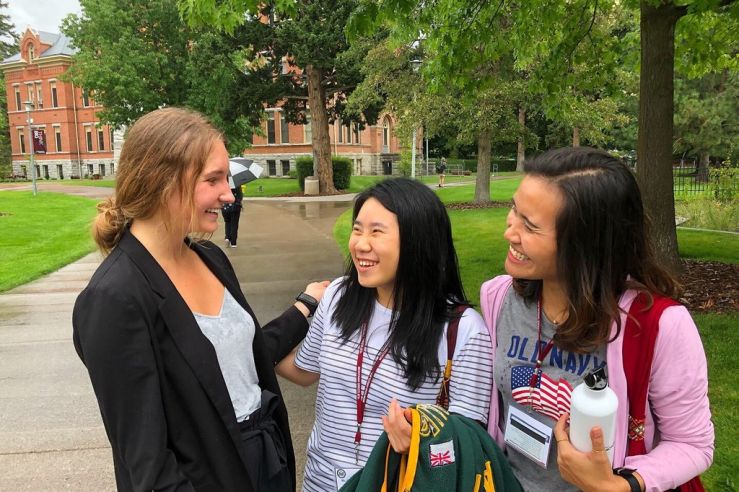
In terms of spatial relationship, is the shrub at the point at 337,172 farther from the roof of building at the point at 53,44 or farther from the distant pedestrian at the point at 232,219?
the roof of building at the point at 53,44

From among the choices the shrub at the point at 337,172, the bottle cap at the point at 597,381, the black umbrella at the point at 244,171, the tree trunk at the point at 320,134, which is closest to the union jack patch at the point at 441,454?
the bottle cap at the point at 597,381

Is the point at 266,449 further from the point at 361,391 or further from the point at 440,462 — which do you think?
the point at 440,462

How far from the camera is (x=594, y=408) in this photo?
1296 millimetres

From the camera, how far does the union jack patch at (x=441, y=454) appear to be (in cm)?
143

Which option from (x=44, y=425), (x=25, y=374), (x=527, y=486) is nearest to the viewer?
(x=527, y=486)

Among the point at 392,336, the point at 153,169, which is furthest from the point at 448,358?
the point at 153,169

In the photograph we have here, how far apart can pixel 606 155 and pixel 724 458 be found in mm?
2693

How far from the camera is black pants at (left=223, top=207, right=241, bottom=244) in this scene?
448 inches

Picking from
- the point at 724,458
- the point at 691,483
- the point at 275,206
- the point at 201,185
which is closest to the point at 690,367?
the point at 691,483

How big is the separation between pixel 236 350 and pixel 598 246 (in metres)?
1.19

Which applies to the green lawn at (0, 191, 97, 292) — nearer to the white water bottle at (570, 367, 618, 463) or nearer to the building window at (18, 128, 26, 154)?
the white water bottle at (570, 367, 618, 463)

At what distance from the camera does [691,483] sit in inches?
61.2

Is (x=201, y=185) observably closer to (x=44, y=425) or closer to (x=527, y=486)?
(x=527, y=486)

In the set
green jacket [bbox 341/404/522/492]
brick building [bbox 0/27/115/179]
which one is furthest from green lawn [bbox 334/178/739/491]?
brick building [bbox 0/27/115/179]
